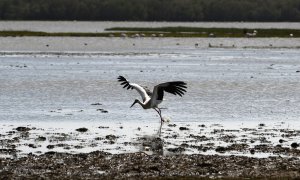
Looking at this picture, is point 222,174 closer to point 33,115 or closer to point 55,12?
point 33,115

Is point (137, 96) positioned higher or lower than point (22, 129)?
higher

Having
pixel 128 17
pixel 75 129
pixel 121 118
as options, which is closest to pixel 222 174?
pixel 75 129

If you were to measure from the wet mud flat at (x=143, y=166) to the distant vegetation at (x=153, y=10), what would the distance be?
14685cm

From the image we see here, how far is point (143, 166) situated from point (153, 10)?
154735 mm

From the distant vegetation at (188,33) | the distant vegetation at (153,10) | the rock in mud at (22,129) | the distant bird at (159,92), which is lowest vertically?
the rock in mud at (22,129)

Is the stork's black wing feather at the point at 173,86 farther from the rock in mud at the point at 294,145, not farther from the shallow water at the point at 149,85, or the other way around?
the rock in mud at the point at 294,145

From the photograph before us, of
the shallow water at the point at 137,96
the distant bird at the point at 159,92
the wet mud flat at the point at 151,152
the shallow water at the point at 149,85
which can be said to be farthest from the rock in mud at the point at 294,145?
the shallow water at the point at 149,85

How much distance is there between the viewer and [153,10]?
170 meters

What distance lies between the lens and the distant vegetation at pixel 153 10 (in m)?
165

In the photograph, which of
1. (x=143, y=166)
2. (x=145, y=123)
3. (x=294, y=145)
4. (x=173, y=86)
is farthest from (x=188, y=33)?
(x=143, y=166)

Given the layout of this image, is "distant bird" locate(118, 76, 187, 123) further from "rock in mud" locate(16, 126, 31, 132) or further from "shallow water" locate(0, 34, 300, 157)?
"rock in mud" locate(16, 126, 31, 132)

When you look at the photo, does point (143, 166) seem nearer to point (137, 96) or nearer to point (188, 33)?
point (137, 96)

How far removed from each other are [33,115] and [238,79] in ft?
→ 48.3

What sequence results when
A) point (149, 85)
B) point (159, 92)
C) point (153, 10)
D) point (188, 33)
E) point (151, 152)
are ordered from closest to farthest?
point (151, 152) → point (159, 92) → point (149, 85) → point (188, 33) → point (153, 10)
